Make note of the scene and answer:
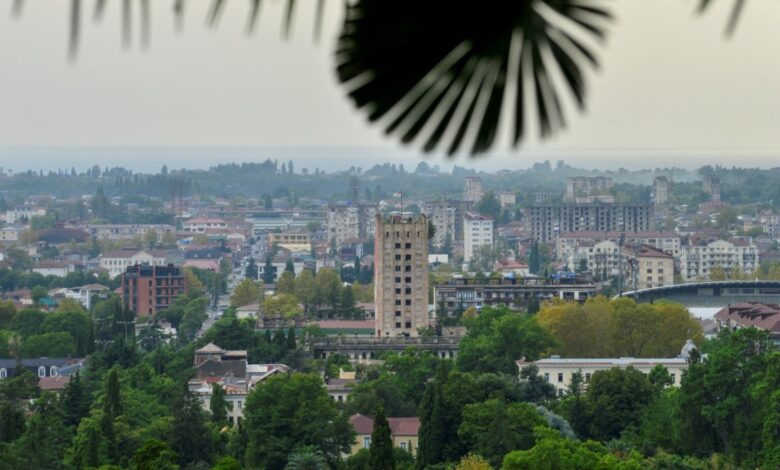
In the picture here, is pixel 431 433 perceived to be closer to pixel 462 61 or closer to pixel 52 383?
pixel 52 383

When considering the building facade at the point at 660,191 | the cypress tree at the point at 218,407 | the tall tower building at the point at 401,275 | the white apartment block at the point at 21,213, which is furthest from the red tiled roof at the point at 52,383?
the building facade at the point at 660,191

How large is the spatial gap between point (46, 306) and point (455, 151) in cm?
9093

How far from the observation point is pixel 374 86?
1.41 metres

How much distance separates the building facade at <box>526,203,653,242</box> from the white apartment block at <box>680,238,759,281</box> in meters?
24.8

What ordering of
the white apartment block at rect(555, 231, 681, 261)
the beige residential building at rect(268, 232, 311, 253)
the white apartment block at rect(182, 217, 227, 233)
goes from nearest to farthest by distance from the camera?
the white apartment block at rect(555, 231, 681, 261) < the beige residential building at rect(268, 232, 311, 253) < the white apartment block at rect(182, 217, 227, 233)

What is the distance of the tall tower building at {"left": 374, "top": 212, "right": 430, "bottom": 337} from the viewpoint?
65.6 metres

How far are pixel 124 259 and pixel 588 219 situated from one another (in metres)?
34.0

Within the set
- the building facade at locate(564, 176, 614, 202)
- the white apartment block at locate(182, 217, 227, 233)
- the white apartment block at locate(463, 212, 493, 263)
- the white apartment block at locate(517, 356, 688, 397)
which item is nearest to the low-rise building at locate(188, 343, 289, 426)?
the white apartment block at locate(517, 356, 688, 397)

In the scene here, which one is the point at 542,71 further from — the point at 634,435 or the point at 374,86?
the point at 634,435

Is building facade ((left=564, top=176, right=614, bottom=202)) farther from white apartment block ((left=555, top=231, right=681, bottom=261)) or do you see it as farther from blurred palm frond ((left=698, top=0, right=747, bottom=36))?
blurred palm frond ((left=698, top=0, right=747, bottom=36))

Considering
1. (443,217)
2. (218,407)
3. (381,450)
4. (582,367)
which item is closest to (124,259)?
(443,217)

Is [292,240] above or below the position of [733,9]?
below

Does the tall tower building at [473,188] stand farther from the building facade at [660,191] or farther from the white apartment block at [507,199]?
the building facade at [660,191]

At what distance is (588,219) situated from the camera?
478 feet
